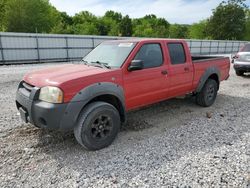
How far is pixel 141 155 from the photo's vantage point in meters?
3.53

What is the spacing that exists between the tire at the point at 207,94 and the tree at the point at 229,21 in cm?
4918

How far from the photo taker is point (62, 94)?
3.23m

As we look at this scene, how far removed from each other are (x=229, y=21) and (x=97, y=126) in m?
54.1

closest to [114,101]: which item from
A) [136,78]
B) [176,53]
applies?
[136,78]

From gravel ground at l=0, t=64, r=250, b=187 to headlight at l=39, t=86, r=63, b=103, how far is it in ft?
2.96

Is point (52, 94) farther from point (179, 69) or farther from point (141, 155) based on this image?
point (179, 69)

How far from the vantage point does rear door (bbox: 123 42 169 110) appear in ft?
13.5

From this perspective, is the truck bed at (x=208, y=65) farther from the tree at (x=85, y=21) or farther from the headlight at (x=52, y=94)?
the tree at (x=85, y=21)

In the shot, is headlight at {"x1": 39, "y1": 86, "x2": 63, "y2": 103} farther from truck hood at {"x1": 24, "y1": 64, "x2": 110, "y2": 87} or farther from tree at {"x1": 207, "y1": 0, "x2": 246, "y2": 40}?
tree at {"x1": 207, "y1": 0, "x2": 246, "y2": 40}

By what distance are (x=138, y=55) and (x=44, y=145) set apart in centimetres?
231

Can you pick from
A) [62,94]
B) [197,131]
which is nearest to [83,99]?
[62,94]

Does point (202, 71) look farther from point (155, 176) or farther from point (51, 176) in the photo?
point (51, 176)

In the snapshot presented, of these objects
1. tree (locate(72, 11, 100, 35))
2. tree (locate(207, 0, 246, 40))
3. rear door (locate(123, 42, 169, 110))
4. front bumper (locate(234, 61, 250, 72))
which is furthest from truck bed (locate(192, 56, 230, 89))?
tree (locate(72, 11, 100, 35))

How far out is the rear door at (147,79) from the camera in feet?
13.5
